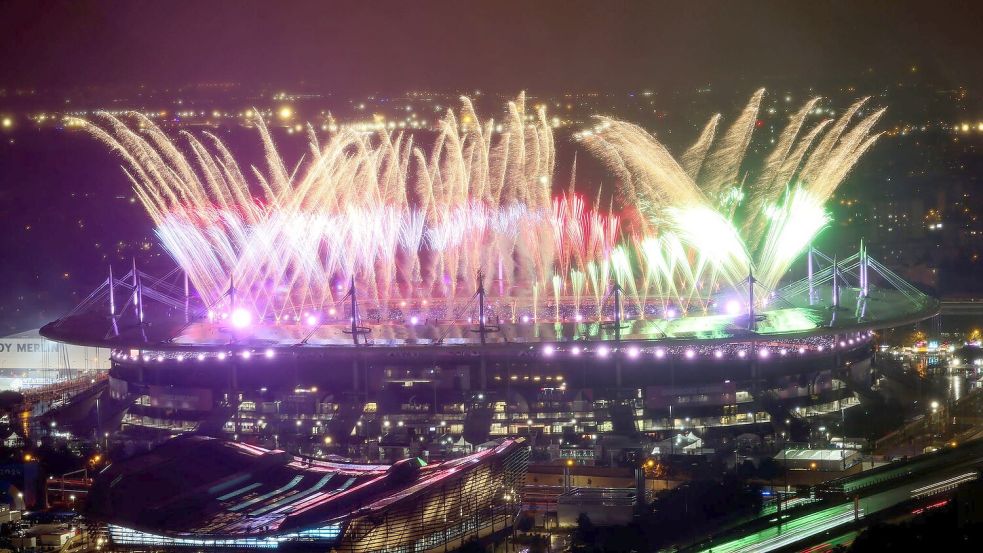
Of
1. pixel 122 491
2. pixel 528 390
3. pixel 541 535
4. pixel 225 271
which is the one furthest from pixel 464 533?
pixel 225 271

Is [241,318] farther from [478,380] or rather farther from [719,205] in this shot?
[719,205]

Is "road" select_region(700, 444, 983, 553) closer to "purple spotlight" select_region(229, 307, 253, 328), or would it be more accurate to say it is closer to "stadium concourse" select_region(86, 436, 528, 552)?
"stadium concourse" select_region(86, 436, 528, 552)

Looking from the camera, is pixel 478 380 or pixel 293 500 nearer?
pixel 293 500

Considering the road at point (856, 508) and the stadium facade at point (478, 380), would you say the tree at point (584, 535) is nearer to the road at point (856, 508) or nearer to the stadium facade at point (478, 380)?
the road at point (856, 508)

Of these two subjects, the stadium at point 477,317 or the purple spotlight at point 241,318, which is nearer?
the stadium at point 477,317

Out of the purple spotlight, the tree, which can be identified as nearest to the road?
the tree

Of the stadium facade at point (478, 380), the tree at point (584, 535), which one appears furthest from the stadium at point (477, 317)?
the tree at point (584, 535)

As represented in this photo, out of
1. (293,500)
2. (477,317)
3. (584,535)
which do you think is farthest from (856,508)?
(477,317)
